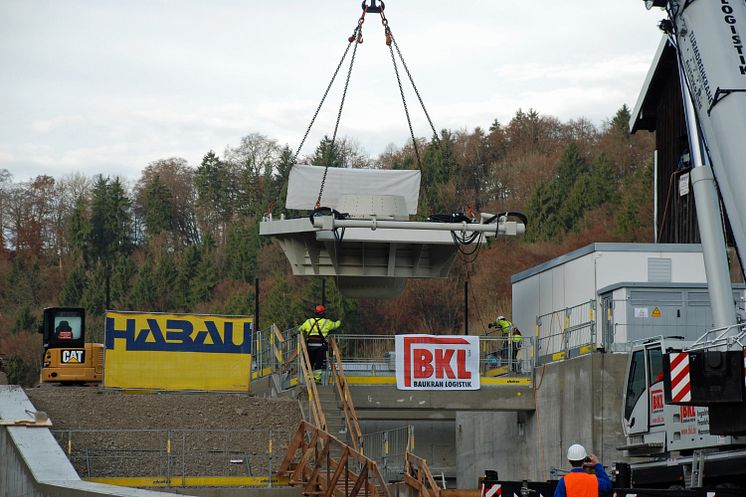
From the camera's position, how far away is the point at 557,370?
30016 mm

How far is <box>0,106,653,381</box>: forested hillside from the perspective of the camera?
251 feet

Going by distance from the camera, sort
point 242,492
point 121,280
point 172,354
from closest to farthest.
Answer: point 242,492 → point 172,354 → point 121,280

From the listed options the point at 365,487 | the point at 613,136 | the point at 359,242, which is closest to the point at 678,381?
the point at 365,487

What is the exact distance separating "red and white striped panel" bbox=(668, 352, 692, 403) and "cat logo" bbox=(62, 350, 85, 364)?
82.5 ft

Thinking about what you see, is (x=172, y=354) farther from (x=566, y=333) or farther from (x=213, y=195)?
(x=213, y=195)

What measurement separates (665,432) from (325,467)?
33.5 ft

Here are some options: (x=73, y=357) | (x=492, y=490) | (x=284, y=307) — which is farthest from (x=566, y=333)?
(x=284, y=307)

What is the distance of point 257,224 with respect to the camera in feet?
313

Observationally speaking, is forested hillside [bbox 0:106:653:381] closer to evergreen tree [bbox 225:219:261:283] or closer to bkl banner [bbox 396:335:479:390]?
evergreen tree [bbox 225:219:261:283]

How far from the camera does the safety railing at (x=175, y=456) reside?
84.9 feet

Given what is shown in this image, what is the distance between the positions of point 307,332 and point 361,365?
4.23m

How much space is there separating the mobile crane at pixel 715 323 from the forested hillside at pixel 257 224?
46440 mm

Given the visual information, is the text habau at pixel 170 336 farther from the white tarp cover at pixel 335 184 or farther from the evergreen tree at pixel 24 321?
the evergreen tree at pixel 24 321

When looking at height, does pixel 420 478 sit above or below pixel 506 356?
below
